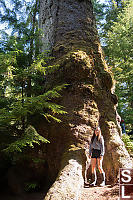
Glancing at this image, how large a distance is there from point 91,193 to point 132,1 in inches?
650

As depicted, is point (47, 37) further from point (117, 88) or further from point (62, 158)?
point (117, 88)

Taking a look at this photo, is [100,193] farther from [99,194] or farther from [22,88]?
[22,88]

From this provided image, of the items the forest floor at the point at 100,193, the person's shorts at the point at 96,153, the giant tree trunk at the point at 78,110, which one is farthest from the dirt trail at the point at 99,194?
the person's shorts at the point at 96,153

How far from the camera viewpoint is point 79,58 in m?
5.61

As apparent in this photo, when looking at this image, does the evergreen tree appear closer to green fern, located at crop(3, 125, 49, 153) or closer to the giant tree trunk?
green fern, located at crop(3, 125, 49, 153)

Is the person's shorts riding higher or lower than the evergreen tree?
lower

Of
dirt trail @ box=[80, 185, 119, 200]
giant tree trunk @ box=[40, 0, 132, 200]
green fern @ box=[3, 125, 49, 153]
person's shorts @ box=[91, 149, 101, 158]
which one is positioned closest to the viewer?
dirt trail @ box=[80, 185, 119, 200]

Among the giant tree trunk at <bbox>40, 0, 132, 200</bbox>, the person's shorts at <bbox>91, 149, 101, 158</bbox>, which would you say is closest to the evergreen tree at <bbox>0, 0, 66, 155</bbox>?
the giant tree trunk at <bbox>40, 0, 132, 200</bbox>

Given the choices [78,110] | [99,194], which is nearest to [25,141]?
[78,110]

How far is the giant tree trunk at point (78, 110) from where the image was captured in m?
4.35

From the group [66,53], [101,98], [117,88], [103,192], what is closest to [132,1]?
[117,88]

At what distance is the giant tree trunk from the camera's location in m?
4.35

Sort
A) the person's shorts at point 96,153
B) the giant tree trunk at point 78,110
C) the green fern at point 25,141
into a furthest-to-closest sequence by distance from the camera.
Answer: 1. the person's shorts at point 96,153
2. the giant tree trunk at point 78,110
3. the green fern at point 25,141

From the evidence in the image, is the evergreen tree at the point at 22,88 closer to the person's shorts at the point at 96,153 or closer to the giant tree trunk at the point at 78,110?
the giant tree trunk at the point at 78,110
